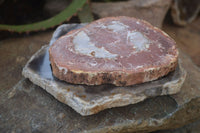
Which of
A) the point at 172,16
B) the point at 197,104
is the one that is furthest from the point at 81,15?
the point at 172,16

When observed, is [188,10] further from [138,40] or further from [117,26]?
[138,40]

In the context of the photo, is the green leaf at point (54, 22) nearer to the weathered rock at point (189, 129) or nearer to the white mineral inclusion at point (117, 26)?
the white mineral inclusion at point (117, 26)

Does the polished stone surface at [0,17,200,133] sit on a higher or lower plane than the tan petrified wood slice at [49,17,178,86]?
lower

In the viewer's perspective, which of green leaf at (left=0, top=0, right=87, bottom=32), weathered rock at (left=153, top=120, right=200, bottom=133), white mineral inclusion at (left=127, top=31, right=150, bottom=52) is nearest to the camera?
white mineral inclusion at (left=127, top=31, right=150, bottom=52)

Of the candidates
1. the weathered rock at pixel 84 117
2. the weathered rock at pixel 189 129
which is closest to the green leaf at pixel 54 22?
the weathered rock at pixel 84 117

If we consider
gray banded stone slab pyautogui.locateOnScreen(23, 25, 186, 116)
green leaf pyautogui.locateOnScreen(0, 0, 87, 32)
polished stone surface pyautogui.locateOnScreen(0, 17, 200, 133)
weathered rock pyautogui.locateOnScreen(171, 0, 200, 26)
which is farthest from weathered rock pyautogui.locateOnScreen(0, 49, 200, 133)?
weathered rock pyautogui.locateOnScreen(171, 0, 200, 26)

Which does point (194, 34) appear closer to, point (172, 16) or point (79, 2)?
point (172, 16)

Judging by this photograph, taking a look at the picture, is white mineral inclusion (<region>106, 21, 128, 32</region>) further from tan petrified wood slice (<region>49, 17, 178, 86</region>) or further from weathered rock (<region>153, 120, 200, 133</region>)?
weathered rock (<region>153, 120, 200, 133</region>)

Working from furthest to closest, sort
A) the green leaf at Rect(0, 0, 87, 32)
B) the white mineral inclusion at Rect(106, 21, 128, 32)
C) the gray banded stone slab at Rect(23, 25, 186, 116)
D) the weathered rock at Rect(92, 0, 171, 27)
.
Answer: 1. the weathered rock at Rect(92, 0, 171, 27)
2. the green leaf at Rect(0, 0, 87, 32)
3. the white mineral inclusion at Rect(106, 21, 128, 32)
4. the gray banded stone slab at Rect(23, 25, 186, 116)
